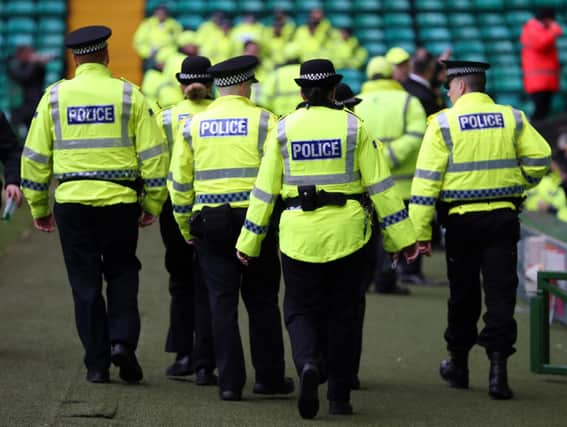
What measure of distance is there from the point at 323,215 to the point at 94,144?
1410 millimetres

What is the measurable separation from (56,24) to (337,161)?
16.7 metres

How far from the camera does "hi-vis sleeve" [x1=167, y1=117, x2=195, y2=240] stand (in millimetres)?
7141

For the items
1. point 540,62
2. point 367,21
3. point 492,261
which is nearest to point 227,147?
point 492,261

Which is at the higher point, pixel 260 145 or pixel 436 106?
pixel 260 145

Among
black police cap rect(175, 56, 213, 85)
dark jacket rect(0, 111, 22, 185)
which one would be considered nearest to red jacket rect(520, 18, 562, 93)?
black police cap rect(175, 56, 213, 85)

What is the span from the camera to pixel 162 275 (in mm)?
11961

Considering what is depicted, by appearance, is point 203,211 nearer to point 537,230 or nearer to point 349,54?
point 537,230

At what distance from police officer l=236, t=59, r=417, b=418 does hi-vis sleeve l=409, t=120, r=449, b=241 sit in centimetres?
54

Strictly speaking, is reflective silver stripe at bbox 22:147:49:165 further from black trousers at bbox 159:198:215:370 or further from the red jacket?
the red jacket

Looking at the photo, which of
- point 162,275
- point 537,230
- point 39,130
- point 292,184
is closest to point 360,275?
point 292,184

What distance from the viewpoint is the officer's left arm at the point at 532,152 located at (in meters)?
7.25

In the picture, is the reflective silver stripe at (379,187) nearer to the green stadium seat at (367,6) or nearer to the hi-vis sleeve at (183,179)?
the hi-vis sleeve at (183,179)

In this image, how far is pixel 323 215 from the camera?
6.59m

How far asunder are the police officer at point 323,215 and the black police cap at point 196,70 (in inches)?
45.3
